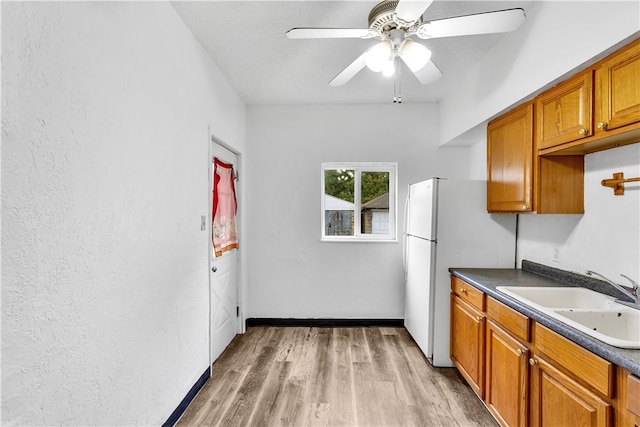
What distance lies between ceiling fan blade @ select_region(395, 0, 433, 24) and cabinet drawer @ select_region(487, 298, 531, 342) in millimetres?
1589

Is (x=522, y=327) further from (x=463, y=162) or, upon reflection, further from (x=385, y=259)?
Answer: (x=463, y=162)

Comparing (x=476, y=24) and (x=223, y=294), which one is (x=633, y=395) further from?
(x=223, y=294)

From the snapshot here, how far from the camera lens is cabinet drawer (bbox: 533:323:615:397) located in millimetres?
→ 1156

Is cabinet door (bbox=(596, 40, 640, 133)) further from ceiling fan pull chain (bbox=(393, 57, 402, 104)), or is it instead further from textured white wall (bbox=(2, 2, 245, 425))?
textured white wall (bbox=(2, 2, 245, 425))

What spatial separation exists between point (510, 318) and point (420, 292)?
1142 millimetres

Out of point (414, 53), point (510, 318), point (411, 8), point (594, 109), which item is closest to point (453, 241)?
point (510, 318)

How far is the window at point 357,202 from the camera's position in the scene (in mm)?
3643

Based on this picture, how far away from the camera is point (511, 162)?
2246 mm

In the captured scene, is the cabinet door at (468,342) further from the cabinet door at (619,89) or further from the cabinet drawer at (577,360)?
the cabinet door at (619,89)

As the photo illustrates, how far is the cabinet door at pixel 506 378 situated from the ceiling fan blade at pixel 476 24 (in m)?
1.63

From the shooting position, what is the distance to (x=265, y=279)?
3.60m

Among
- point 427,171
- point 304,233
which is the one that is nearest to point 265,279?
point 304,233

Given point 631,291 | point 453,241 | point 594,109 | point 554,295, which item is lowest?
point 554,295

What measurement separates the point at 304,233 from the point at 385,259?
0.99 metres
